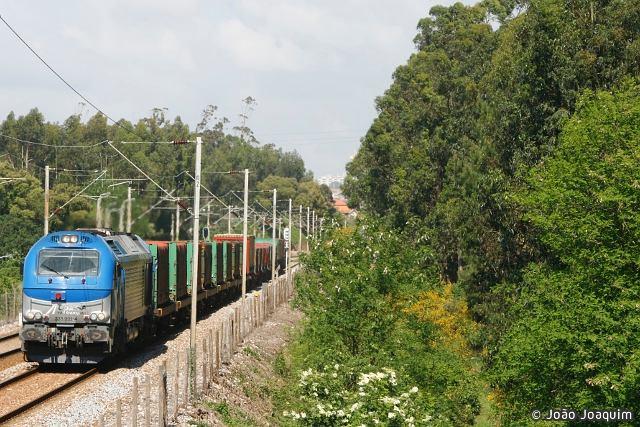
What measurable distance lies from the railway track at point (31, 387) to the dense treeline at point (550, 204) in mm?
15710

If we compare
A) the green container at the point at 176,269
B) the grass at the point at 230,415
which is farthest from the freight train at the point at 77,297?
the green container at the point at 176,269

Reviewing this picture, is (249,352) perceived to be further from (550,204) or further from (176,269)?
(550,204)

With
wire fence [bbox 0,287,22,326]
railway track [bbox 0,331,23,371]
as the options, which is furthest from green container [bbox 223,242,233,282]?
railway track [bbox 0,331,23,371]

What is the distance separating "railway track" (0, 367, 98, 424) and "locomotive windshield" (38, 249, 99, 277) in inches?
108

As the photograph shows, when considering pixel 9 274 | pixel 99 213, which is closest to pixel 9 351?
pixel 99 213

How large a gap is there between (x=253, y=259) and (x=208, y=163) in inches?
4331

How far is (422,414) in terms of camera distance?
61.3 feet

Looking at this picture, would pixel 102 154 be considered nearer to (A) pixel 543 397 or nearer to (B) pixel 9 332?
(B) pixel 9 332

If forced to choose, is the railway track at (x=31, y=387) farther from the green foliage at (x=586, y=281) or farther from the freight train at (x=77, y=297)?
the green foliage at (x=586, y=281)

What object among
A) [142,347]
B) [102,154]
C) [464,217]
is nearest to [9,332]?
[142,347]

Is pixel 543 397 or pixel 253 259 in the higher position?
pixel 253 259

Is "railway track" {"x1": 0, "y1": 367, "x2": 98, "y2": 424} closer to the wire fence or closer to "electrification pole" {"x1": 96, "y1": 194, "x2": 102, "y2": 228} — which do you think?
the wire fence

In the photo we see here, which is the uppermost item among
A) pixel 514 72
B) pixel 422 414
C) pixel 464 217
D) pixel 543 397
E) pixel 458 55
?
pixel 458 55

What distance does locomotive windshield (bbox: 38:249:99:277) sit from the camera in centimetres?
2578
